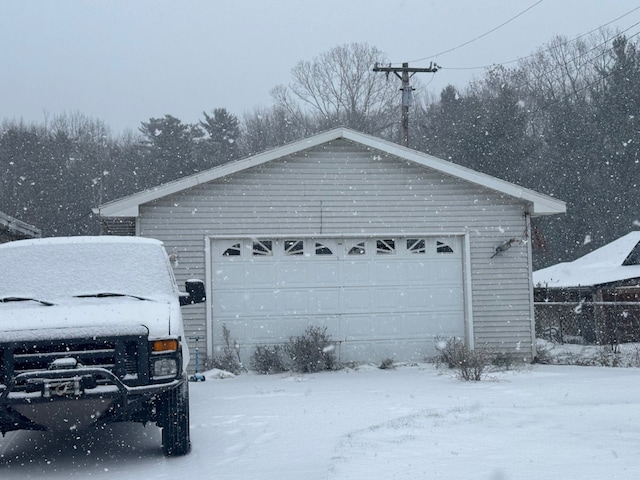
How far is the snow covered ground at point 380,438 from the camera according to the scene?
5949mm

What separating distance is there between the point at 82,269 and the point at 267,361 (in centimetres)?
670

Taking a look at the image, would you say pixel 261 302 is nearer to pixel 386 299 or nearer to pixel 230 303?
pixel 230 303

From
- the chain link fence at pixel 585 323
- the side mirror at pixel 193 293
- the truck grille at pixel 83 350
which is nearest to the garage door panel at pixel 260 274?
the side mirror at pixel 193 293

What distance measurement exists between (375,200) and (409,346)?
9.09 feet

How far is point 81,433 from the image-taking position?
8.59 meters

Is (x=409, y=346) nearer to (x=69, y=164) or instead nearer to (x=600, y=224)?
(x=600, y=224)

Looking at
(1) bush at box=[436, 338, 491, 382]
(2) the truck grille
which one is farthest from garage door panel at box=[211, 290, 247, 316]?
(2) the truck grille

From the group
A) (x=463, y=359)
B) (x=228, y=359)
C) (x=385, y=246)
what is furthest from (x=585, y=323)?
(x=228, y=359)

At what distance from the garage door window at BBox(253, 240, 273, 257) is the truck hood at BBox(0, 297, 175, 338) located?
7307mm

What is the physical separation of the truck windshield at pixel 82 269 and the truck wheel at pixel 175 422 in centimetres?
107

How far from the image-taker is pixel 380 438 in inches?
279

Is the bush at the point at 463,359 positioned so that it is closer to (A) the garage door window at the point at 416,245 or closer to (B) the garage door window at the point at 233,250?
(A) the garage door window at the point at 416,245

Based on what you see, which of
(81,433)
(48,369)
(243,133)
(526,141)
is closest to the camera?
(48,369)

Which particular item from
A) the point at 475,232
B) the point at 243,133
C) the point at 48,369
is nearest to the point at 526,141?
the point at 243,133
